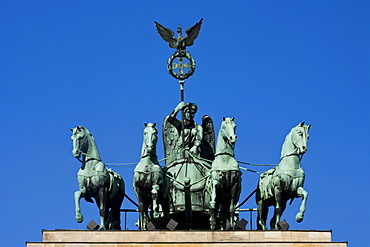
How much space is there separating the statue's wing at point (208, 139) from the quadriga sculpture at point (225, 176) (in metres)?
4.19

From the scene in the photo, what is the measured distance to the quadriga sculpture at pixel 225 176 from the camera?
54844 millimetres

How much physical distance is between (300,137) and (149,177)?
453 cm

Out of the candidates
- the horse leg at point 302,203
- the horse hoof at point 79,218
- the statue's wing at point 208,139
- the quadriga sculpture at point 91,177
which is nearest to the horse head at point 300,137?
the horse leg at point 302,203

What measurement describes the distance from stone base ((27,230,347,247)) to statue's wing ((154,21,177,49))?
8.76m

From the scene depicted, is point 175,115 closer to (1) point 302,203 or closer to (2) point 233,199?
(2) point 233,199

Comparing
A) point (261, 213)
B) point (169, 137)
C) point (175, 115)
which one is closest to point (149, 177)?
point (261, 213)

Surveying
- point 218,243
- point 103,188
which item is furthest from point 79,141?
point 218,243

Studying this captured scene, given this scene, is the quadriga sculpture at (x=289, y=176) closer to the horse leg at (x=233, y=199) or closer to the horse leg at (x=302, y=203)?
the horse leg at (x=302, y=203)

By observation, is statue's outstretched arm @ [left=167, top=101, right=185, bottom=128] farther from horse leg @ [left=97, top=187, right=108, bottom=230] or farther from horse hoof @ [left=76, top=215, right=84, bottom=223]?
horse hoof @ [left=76, top=215, right=84, bottom=223]

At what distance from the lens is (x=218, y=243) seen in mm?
53781

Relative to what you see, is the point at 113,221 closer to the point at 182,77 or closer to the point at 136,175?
the point at 136,175

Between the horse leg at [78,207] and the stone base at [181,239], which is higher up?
the horse leg at [78,207]

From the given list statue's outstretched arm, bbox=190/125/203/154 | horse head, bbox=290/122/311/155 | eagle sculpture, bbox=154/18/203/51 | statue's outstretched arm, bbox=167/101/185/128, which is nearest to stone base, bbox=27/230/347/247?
horse head, bbox=290/122/311/155

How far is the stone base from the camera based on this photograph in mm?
53781
